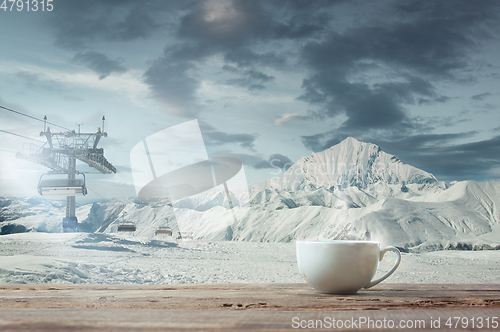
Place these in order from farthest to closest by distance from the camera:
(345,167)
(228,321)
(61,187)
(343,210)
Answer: (345,167) → (343,210) → (61,187) → (228,321)

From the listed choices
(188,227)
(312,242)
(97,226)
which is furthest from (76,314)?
(97,226)

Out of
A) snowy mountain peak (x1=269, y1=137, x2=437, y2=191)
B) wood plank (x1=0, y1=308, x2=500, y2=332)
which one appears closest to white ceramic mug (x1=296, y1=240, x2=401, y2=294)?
wood plank (x1=0, y1=308, x2=500, y2=332)

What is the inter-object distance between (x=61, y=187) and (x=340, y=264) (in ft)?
26.4

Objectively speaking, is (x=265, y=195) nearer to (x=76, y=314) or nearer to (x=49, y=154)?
(x=49, y=154)

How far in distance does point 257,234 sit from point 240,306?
1432 cm

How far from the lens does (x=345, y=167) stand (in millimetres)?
30703

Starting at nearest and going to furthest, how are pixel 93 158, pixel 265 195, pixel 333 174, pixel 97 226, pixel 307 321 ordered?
pixel 307 321, pixel 93 158, pixel 265 195, pixel 97 226, pixel 333 174

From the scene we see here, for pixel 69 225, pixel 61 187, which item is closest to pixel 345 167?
pixel 69 225

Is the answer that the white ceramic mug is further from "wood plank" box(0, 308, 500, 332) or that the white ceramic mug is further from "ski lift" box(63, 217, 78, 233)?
"ski lift" box(63, 217, 78, 233)

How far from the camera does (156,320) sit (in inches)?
12.2

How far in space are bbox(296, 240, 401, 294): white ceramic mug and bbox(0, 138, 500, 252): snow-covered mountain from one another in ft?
26.3

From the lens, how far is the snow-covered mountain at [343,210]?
1072cm

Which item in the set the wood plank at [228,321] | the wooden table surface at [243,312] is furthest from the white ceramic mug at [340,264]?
the wood plank at [228,321]

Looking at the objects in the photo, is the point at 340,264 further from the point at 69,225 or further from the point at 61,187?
the point at 69,225
